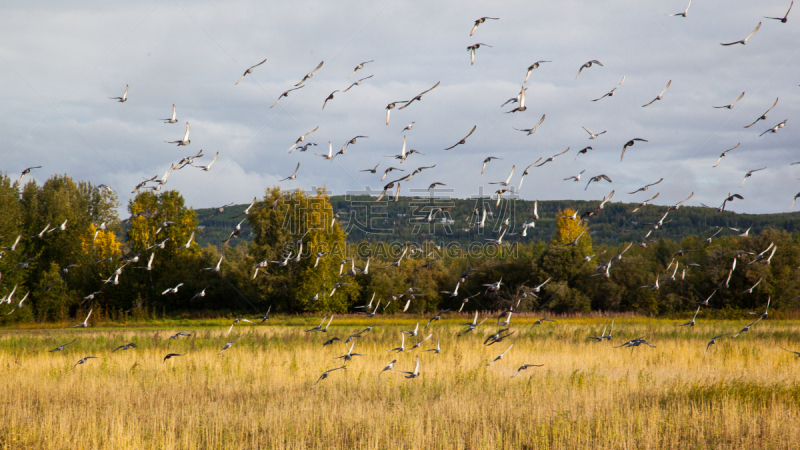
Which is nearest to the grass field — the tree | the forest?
the forest

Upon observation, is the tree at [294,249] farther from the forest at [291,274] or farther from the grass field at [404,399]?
the grass field at [404,399]

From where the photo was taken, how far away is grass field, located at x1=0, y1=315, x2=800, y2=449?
10273 mm

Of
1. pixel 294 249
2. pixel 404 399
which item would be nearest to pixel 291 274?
pixel 294 249

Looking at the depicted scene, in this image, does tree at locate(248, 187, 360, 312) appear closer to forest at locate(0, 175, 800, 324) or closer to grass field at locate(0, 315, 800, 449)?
forest at locate(0, 175, 800, 324)

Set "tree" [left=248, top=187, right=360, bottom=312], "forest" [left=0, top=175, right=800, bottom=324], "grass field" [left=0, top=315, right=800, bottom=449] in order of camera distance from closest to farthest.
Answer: "grass field" [left=0, top=315, right=800, bottom=449] → "forest" [left=0, top=175, right=800, bottom=324] → "tree" [left=248, top=187, right=360, bottom=312]

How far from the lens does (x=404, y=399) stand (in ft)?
43.8

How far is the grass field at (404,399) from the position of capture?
10.3 meters

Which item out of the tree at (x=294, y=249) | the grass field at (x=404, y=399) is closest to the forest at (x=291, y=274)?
the tree at (x=294, y=249)

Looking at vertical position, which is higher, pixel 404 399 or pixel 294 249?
pixel 294 249

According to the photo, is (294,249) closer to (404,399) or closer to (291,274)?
(291,274)

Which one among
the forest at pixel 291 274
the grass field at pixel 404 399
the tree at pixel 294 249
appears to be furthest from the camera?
the tree at pixel 294 249

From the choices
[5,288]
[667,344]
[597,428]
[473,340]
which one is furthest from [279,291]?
[597,428]

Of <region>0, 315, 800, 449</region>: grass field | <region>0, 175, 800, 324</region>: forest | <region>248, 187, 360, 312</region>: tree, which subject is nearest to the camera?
<region>0, 315, 800, 449</region>: grass field

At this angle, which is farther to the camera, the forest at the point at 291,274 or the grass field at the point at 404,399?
the forest at the point at 291,274
